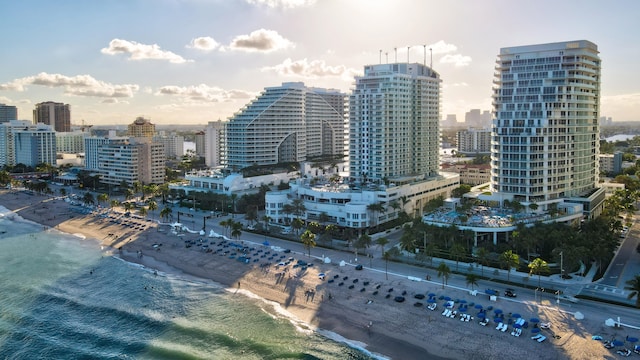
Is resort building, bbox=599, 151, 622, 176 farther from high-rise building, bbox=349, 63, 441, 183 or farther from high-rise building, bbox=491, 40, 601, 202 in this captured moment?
high-rise building, bbox=491, 40, 601, 202

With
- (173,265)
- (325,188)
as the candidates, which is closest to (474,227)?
(325,188)

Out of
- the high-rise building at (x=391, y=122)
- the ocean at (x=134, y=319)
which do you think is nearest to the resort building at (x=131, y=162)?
the high-rise building at (x=391, y=122)

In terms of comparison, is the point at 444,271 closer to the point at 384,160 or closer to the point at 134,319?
the point at 134,319

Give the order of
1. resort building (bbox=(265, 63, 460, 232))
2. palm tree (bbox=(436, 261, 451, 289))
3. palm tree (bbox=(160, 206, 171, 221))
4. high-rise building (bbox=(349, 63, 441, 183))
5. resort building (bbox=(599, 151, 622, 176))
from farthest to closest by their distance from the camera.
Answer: resort building (bbox=(599, 151, 622, 176)), high-rise building (bbox=(349, 63, 441, 183)), palm tree (bbox=(160, 206, 171, 221)), resort building (bbox=(265, 63, 460, 232)), palm tree (bbox=(436, 261, 451, 289))

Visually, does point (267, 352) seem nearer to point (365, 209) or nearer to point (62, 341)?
point (62, 341)

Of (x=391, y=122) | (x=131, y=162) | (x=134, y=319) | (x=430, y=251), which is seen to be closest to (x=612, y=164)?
(x=391, y=122)

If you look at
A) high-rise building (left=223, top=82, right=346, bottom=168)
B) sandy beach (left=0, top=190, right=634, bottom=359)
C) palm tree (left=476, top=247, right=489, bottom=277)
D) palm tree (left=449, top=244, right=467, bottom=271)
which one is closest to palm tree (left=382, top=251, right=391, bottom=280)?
sandy beach (left=0, top=190, right=634, bottom=359)
